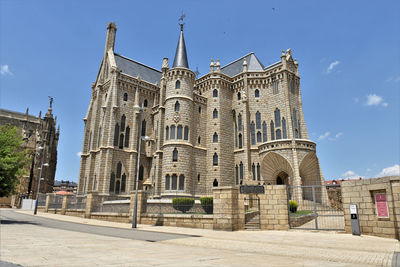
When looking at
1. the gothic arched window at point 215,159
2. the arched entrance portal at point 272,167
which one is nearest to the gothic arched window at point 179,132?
the gothic arched window at point 215,159

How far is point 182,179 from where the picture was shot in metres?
29.8

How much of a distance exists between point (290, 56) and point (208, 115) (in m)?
12.7

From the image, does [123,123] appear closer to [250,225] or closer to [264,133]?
[264,133]

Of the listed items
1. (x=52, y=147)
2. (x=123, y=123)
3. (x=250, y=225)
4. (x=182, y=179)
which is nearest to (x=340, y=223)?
(x=250, y=225)

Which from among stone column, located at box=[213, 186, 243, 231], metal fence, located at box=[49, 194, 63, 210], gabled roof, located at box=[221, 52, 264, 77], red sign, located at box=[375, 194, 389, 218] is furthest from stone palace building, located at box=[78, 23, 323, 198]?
red sign, located at box=[375, 194, 389, 218]

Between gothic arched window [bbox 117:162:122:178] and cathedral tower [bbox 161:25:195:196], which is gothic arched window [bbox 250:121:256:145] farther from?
gothic arched window [bbox 117:162:122:178]

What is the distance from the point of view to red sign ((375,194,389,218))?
1090 cm

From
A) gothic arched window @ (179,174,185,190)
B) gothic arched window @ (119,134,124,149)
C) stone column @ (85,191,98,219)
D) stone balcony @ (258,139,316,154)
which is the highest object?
gothic arched window @ (119,134,124,149)

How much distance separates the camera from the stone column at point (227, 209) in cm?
1363

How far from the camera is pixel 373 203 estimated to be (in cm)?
1138

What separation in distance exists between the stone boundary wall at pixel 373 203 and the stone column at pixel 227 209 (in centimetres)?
506

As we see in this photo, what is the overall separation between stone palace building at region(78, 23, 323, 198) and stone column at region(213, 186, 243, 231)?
1481cm

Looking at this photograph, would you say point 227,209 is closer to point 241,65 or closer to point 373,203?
point 373,203

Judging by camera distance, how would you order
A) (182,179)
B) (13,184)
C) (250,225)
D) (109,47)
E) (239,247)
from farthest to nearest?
(109,47), (182,179), (13,184), (250,225), (239,247)
